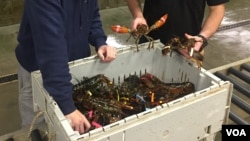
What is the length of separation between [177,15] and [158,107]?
71 centimetres

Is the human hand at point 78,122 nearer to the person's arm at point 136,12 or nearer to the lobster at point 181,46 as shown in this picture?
the lobster at point 181,46

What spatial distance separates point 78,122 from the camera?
1.02 m

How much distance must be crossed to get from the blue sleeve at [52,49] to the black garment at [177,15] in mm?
680

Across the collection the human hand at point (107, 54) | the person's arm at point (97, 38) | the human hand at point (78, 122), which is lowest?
the human hand at point (78, 122)

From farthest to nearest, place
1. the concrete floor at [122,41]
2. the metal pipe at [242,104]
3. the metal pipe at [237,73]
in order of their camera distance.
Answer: the concrete floor at [122,41]
the metal pipe at [237,73]
the metal pipe at [242,104]

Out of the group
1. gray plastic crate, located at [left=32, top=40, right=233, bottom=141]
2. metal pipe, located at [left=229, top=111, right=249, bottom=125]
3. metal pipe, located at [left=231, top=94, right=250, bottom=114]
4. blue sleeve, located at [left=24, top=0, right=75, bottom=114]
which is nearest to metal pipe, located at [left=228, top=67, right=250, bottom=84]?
metal pipe, located at [left=231, top=94, right=250, bottom=114]

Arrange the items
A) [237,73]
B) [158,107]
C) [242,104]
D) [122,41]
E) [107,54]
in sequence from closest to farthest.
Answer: [158,107]
[107,54]
[242,104]
[237,73]
[122,41]

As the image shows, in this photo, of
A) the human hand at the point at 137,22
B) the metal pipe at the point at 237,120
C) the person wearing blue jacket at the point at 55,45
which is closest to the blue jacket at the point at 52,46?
the person wearing blue jacket at the point at 55,45

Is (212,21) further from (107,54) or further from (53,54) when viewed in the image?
(53,54)

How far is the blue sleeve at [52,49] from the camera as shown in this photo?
1.00 meters

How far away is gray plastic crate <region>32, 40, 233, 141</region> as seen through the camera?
3.09ft

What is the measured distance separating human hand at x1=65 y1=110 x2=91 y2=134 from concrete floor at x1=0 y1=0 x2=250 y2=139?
120 cm

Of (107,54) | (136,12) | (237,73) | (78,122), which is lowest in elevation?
(237,73)

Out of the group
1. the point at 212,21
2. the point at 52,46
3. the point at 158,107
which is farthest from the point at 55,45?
the point at 212,21
